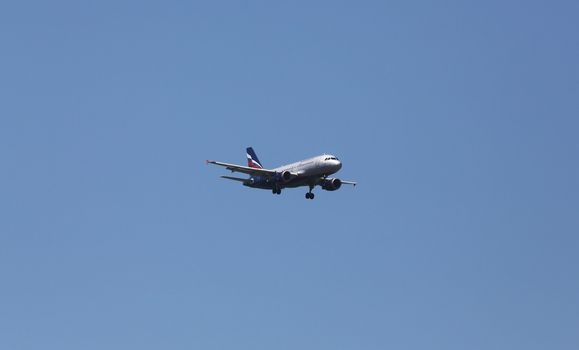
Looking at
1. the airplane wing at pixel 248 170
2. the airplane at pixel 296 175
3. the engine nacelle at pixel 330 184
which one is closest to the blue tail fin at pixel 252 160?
the airplane at pixel 296 175

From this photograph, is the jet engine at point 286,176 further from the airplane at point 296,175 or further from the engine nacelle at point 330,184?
the engine nacelle at point 330,184

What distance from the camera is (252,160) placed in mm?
124312

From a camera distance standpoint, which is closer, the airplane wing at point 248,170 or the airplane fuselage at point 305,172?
the airplane wing at point 248,170

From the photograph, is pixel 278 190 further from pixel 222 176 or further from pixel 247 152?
pixel 247 152

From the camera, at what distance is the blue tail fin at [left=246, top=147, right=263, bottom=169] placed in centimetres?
12406

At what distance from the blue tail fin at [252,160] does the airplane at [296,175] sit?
38.2ft

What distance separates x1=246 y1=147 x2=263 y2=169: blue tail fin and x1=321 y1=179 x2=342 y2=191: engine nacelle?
14010 mm

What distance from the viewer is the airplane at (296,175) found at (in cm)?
10662

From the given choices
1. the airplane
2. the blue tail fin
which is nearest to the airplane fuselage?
the airplane

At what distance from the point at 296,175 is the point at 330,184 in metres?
5.31

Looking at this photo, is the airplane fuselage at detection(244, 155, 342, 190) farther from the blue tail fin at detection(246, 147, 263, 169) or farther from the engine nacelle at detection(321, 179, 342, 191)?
the blue tail fin at detection(246, 147, 263, 169)

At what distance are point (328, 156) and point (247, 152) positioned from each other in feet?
65.2

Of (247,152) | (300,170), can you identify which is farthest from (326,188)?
(247,152)

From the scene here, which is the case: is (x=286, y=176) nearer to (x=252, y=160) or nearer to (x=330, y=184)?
(x=330, y=184)
